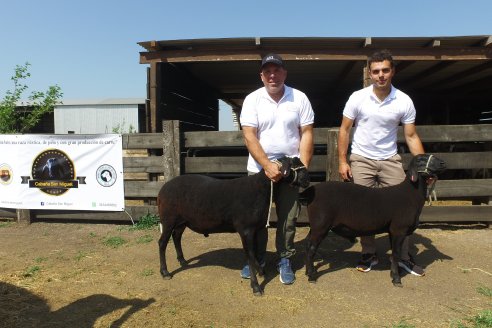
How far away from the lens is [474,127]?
568 cm

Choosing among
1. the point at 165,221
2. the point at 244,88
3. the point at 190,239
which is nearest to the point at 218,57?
Answer: the point at 190,239

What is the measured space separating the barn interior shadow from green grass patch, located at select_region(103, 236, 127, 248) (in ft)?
5.36

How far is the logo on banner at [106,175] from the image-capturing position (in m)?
6.18

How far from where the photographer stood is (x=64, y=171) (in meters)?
6.24

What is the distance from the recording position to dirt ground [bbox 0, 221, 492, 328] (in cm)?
316

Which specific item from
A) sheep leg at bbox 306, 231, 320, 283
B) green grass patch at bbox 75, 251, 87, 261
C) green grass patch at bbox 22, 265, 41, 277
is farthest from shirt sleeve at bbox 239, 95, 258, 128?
green grass patch at bbox 22, 265, 41, 277

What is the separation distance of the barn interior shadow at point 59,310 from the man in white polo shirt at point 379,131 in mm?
2617

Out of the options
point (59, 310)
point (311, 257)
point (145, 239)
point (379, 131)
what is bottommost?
point (59, 310)

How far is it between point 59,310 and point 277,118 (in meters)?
2.77

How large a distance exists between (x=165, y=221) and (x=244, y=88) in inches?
408

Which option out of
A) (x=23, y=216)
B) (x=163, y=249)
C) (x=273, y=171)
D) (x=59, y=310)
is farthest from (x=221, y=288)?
(x=23, y=216)

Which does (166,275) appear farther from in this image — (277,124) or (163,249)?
(277,124)

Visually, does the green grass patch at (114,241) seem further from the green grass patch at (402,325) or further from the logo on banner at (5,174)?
the green grass patch at (402,325)

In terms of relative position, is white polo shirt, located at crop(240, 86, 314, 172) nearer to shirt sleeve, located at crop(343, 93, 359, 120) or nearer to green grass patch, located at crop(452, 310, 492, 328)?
shirt sleeve, located at crop(343, 93, 359, 120)
